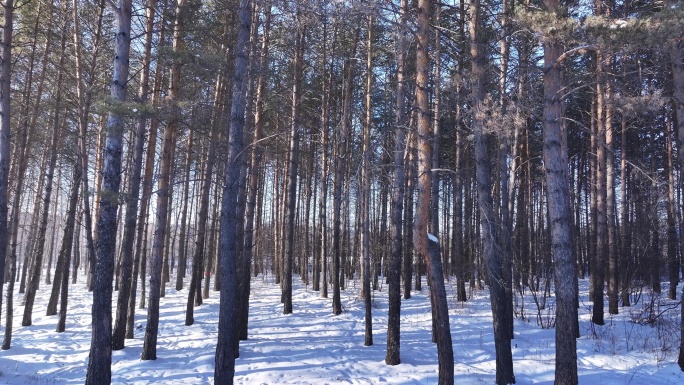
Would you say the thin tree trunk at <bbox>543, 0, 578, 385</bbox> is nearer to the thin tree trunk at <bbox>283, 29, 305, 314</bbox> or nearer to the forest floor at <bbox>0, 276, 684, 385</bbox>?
the forest floor at <bbox>0, 276, 684, 385</bbox>

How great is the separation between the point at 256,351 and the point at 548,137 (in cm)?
771

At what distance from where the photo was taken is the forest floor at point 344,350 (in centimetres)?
893

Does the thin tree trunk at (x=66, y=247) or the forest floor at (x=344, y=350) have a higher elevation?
the thin tree trunk at (x=66, y=247)

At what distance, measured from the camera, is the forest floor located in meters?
8.93

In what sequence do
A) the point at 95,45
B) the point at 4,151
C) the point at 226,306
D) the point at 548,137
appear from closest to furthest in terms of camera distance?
the point at 548,137 → the point at 226,306 → the point at 4,151 → the point at 95,45

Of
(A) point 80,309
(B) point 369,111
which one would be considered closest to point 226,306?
(B) point 369,111

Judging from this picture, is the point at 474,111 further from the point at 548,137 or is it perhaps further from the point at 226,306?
the point at 226,306

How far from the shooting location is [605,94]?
13.4 meters

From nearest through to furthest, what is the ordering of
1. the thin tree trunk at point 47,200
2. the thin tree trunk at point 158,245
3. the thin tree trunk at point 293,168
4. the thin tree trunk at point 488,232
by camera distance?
the thin tree trunk at point 488,232 → the thin tree trunk at point 158,245 → the thin tree trunk at point 47,200 → the thin tree trunk at point 293,168

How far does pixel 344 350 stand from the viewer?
10.7m

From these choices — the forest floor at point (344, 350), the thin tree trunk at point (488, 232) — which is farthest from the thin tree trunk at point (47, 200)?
the thin tree trunk at point (488, 232)

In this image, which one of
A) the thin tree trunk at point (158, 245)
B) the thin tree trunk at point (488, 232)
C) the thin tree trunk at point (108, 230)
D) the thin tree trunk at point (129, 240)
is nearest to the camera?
the thin tree trunk at point (108, 230)

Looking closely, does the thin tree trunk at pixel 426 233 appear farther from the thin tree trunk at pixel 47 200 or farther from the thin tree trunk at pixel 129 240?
the thin tree trunk at pixel 47 200

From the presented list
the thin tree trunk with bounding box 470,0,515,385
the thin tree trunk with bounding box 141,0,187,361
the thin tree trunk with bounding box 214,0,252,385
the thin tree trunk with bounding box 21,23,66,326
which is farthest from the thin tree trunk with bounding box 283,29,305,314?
the thin tree trunk with bounding box 470,0,515,385
